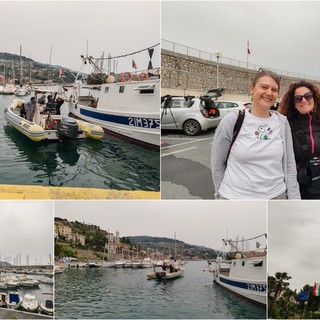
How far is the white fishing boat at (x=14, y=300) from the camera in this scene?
3.38 metres

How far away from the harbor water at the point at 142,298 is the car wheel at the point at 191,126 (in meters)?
1.22

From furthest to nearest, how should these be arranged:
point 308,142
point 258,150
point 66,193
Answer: point 66,193 < point 308,142 < point 258,150

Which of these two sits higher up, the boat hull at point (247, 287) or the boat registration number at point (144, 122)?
the boat registration number at point (144, 122)

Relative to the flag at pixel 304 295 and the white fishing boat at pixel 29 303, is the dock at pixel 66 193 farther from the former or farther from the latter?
the flag at pixel 304 295

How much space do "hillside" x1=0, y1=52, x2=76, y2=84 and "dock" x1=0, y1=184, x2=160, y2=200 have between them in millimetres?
1019

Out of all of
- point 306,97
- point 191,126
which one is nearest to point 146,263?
point 191,126

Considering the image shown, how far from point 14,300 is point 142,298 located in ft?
3.91

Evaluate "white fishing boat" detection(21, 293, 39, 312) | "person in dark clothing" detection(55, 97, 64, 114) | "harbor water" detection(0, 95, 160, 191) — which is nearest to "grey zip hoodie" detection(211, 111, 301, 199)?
"harbor water" detection(0, 95, 160, 191)

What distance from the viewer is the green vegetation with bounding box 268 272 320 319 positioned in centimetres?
329

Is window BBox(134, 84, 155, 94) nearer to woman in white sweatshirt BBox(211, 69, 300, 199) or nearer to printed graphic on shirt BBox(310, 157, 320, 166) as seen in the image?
woman in white sweatshirt BBox(211, 69, 300, 199)

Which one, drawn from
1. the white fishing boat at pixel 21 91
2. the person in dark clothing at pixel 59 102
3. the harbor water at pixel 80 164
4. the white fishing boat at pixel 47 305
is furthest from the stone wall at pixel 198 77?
the white fishing boat at pixel 47 305

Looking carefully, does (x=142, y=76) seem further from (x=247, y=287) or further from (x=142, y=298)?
(x=247, y=287)

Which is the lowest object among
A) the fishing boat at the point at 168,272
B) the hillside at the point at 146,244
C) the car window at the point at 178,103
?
the fishing boat at the point at 168,272

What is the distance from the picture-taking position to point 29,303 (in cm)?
337
